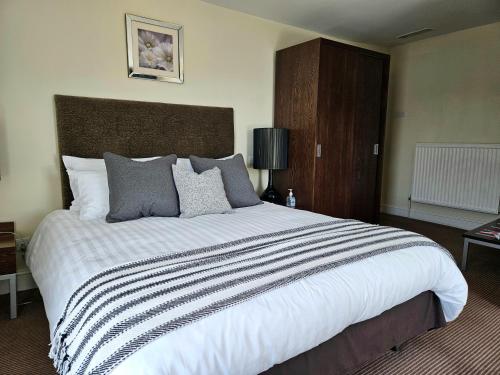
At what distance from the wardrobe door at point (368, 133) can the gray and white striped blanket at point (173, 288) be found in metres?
2.14

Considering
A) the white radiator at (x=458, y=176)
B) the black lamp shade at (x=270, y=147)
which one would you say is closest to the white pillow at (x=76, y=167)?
the black lamp shade at (x=270, y=147)

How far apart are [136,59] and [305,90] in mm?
1592

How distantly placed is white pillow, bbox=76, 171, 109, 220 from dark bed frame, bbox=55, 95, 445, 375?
0.36m

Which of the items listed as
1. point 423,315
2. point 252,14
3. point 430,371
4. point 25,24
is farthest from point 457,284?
point 25,24

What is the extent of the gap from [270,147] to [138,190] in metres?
1.49

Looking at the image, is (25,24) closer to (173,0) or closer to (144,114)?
(144,114)

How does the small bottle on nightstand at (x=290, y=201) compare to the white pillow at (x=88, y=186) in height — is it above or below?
below

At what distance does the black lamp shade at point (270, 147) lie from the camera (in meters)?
3.23

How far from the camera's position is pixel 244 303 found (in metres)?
1.06

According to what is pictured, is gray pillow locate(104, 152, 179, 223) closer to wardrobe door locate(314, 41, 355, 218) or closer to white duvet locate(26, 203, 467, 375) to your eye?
white duvet locate(26, 203, 467, 375)

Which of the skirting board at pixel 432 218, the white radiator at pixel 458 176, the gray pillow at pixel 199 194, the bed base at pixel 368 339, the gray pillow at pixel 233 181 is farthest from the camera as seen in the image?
the skirting board at pixel 432 218

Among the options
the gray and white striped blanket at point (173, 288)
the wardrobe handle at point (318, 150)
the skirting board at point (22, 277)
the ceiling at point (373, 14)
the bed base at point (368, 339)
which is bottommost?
the skirting board at point (22, 277)

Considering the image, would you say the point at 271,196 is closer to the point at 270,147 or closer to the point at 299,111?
the point at 270,147

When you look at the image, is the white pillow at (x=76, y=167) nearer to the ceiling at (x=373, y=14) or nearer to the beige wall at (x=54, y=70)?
the beige wall at (x=54, y=70)
